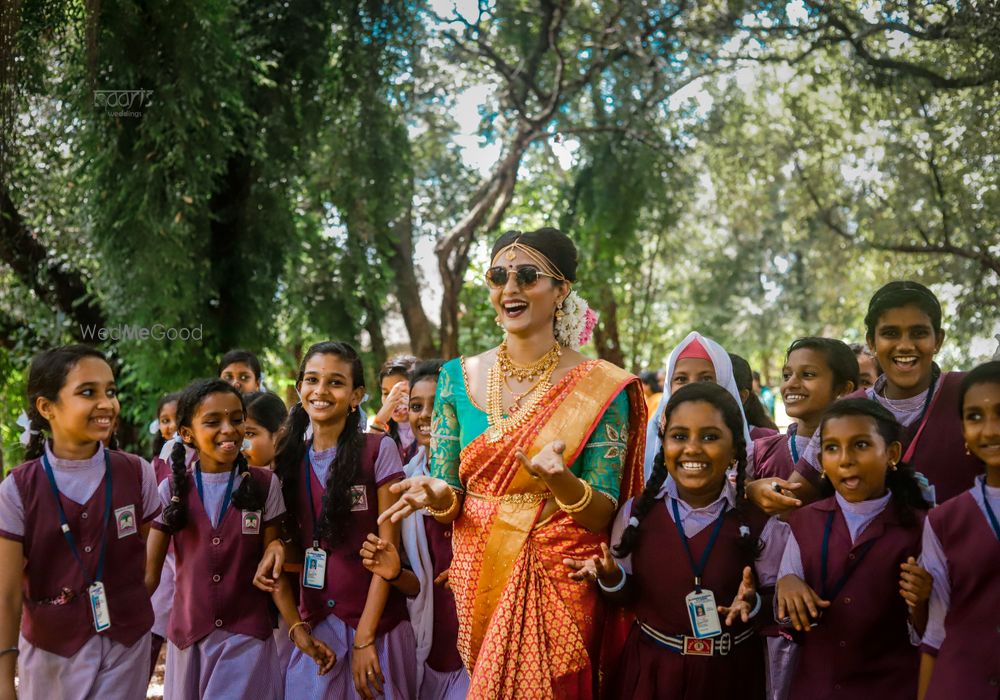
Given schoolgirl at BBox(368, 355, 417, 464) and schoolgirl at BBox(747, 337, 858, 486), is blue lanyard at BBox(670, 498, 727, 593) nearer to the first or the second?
schoolgirl at BBox(747, 337, 858, 486)

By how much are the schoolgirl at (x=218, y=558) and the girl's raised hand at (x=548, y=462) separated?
1.58 metres

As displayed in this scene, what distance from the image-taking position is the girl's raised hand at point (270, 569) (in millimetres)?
3736

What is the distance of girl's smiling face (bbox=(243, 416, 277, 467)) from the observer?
4922 millimetres

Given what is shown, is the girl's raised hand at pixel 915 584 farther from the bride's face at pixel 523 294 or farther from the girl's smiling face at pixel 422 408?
the girl's smiling face at pixel 422 408

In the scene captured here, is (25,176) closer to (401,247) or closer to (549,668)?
(401,247)

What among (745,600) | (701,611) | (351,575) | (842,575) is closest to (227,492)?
(351,575)

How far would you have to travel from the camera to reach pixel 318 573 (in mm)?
3867

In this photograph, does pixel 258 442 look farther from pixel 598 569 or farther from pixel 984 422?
pixel 984 422

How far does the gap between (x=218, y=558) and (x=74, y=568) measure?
580mm

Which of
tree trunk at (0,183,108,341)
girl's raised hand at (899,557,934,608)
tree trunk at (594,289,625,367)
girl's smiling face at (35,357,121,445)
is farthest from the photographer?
tree trunk at (594,289,625,367)

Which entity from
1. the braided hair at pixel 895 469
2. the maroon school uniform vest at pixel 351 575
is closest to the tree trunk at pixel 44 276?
the maroon school uniform vest at pixel 351 575

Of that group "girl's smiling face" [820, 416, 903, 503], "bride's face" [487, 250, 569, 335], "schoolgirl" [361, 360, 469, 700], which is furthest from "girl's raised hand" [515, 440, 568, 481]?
"schoolgirl" [361, 360, 469, 700]

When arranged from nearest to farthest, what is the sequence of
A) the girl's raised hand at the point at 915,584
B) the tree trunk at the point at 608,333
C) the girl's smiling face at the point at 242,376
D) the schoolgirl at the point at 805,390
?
the girl's raised hand at the point at 915,584 → the schoolgirl at the point at 805,390 → the girl's smiling face at the point at 242,376 → the tree trunk at the point at 608,333

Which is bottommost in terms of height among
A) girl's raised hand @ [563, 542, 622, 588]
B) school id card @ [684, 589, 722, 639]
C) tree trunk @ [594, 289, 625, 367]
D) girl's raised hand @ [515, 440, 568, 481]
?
school id card @ [684, 589, 722, 639]
